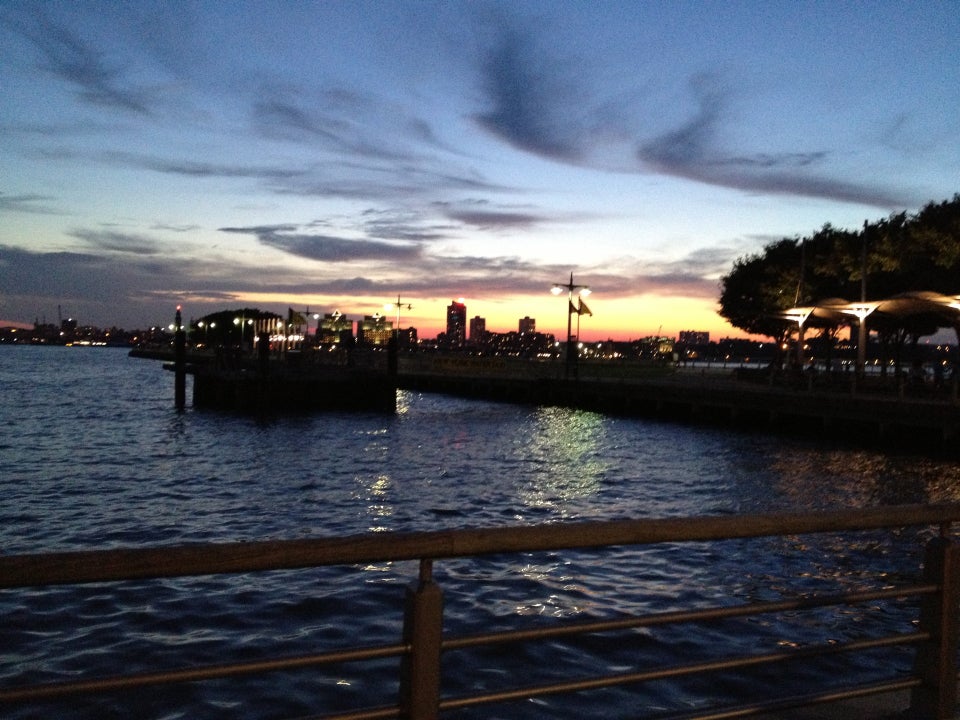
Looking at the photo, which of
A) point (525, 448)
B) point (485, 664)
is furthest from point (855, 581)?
point (525, 448)

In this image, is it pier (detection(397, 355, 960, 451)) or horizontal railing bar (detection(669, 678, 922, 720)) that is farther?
pier (detection(397, 355, 960, 451))

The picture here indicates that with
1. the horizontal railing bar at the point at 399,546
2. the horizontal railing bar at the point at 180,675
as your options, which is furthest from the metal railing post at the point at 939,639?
the horizontal railing bar at the point at 180,675

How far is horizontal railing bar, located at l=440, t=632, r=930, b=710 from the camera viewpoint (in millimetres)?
2965

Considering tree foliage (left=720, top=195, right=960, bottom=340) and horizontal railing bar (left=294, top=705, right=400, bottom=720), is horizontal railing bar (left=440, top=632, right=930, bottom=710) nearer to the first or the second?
horizontal railing bar (left=294, top=705, right=400, bottom=720)

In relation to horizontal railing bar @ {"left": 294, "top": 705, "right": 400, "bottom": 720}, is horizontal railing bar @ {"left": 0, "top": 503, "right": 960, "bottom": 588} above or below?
above

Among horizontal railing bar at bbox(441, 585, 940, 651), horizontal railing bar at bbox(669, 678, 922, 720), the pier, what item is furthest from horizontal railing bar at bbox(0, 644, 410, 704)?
the pier

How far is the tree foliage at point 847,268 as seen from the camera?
144 feet

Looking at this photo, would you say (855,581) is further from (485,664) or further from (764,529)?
(764,529)

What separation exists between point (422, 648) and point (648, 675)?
93 cm

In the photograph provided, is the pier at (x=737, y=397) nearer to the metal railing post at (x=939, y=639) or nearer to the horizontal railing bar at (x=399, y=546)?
the metal railing post at (x=939, y=639)

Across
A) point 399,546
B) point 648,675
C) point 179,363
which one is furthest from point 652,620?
point 179,363

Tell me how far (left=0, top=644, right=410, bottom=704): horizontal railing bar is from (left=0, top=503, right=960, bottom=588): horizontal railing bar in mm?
282

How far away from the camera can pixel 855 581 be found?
1303cm

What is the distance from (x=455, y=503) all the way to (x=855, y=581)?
32.4ft
